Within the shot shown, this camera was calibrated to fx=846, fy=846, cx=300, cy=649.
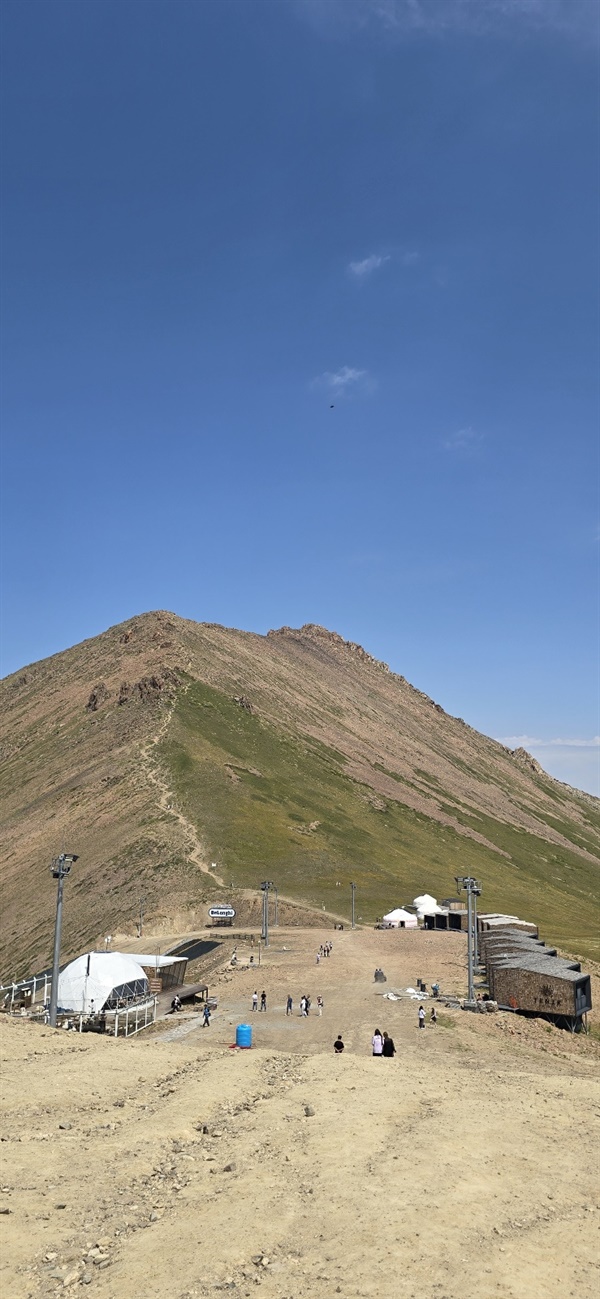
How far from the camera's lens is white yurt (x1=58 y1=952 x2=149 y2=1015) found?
47.6 m

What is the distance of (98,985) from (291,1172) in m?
30.6

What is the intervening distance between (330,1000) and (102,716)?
11062 centimetres

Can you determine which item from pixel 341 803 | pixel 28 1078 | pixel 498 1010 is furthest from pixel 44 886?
pixel 28 1078

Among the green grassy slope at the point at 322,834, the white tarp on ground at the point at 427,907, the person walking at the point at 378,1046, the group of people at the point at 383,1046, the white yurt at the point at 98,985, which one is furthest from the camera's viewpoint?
the green grassy slope at the point at 322,834

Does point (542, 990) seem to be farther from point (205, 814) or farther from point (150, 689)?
point (150, 689)

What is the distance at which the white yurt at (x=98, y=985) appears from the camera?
156ft

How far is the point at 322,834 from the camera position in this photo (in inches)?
4685

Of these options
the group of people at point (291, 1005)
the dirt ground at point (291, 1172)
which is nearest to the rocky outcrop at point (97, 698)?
the group of people at point (291, 1005)

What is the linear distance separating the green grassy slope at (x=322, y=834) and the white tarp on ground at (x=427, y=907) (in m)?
3.50

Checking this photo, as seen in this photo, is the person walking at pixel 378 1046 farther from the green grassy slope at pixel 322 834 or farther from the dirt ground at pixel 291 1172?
the green grassy slope at pixel 322 834

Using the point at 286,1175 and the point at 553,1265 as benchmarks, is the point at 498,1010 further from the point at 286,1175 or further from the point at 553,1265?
the point at 553,1265

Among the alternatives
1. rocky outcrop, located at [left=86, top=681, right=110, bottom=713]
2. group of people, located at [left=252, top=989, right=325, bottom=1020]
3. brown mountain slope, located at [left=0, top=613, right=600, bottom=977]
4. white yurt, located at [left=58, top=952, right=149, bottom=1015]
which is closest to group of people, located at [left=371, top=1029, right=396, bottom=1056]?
group of people, located at [left=252, top=989, right=325, bottom=1020]

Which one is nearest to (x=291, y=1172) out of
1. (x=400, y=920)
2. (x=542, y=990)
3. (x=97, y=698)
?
(x=542, y=990)

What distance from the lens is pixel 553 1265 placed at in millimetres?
15773
